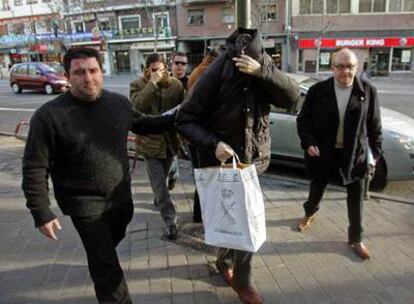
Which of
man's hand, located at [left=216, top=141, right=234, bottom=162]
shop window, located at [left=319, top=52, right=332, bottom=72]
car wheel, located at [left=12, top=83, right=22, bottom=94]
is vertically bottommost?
car wheel, located at [left=12, top=83, right=22, bottom=94]

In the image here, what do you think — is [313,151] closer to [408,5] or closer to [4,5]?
[408,5]

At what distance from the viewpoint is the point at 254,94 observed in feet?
7.86

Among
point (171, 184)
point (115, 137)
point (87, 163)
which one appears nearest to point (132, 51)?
point (171, 184)

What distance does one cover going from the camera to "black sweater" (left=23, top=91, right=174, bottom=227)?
→ 2145 millimetres

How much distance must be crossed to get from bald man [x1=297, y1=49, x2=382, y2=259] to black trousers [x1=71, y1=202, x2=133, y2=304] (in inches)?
76.4

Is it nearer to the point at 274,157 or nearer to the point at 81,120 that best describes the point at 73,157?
the point at 81,120

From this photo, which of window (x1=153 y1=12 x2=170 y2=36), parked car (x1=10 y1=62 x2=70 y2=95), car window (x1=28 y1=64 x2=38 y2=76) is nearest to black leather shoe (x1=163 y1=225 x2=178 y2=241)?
parked car (x1=10 y1=62 x2=70 y2=95)

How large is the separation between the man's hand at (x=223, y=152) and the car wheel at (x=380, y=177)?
3480mm

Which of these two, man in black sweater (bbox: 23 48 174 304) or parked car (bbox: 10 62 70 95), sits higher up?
man in black sweater (bbox: 23 48 174 304)

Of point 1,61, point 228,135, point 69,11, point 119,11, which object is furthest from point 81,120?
point 1,61

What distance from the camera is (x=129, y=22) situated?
37156mm

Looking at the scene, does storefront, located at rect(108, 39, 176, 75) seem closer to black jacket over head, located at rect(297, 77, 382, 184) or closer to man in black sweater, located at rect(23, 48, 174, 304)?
black jacket over head, located at rect(297, 77, 382, 184)

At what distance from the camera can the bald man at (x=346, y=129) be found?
125 inches

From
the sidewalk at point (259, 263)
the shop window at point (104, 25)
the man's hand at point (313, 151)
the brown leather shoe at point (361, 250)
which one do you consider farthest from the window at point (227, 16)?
the brown leather shoe at point (361, 250)
